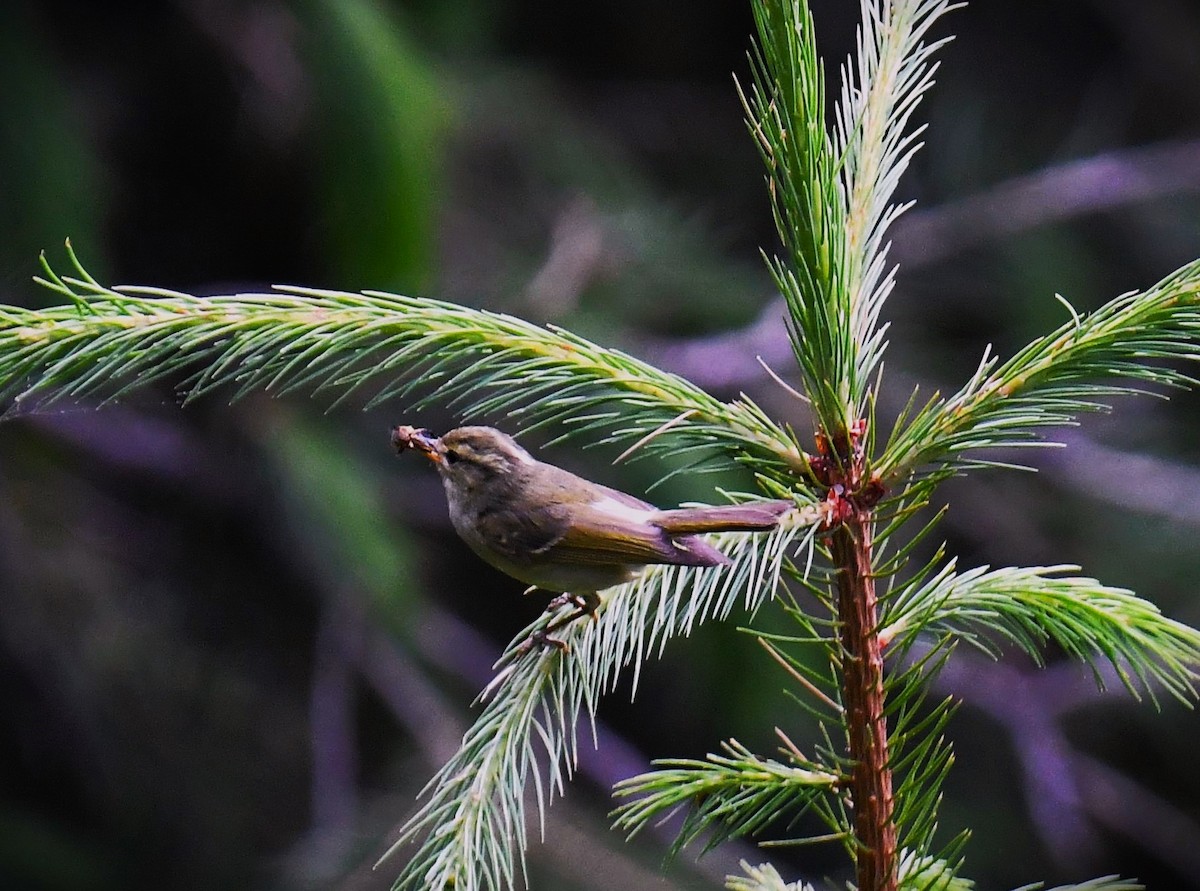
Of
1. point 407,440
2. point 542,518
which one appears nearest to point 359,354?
point 407,440

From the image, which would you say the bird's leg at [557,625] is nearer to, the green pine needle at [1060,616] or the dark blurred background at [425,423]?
the green pine needle at [1060,616]

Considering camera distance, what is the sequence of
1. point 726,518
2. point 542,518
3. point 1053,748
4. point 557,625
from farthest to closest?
point 1053,748, point 542,518, point 557,625, point 726,518

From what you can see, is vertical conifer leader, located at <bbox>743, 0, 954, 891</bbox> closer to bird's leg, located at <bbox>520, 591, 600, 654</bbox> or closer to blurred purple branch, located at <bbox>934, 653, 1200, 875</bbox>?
bird's leg, located at <bbox>520, 591, 600, 654</bbox>

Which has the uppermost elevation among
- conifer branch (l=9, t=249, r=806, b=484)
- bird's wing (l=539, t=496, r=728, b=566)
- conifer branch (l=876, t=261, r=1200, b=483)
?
conifer branch (l=876, t=261, r=1200, b=483)

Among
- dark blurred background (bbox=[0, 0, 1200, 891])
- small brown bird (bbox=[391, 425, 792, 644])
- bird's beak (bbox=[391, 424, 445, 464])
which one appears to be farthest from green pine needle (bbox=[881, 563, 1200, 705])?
dark blurred background (bbox=[0, 0, 1200, 891])

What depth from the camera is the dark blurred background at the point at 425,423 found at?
121 inches

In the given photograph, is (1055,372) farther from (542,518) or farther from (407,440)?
(542,518)

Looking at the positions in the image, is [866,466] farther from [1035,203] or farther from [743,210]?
[743,210]

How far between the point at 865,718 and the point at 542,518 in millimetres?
1038

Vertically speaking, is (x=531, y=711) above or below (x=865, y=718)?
below

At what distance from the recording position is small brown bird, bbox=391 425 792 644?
1.81 metres

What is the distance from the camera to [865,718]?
3.89 ft

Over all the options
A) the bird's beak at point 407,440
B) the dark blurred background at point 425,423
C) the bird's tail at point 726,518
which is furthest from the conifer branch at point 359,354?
the dark blurred background at point 425,423

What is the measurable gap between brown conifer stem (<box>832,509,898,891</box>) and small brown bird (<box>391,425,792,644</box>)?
39 centimetres
